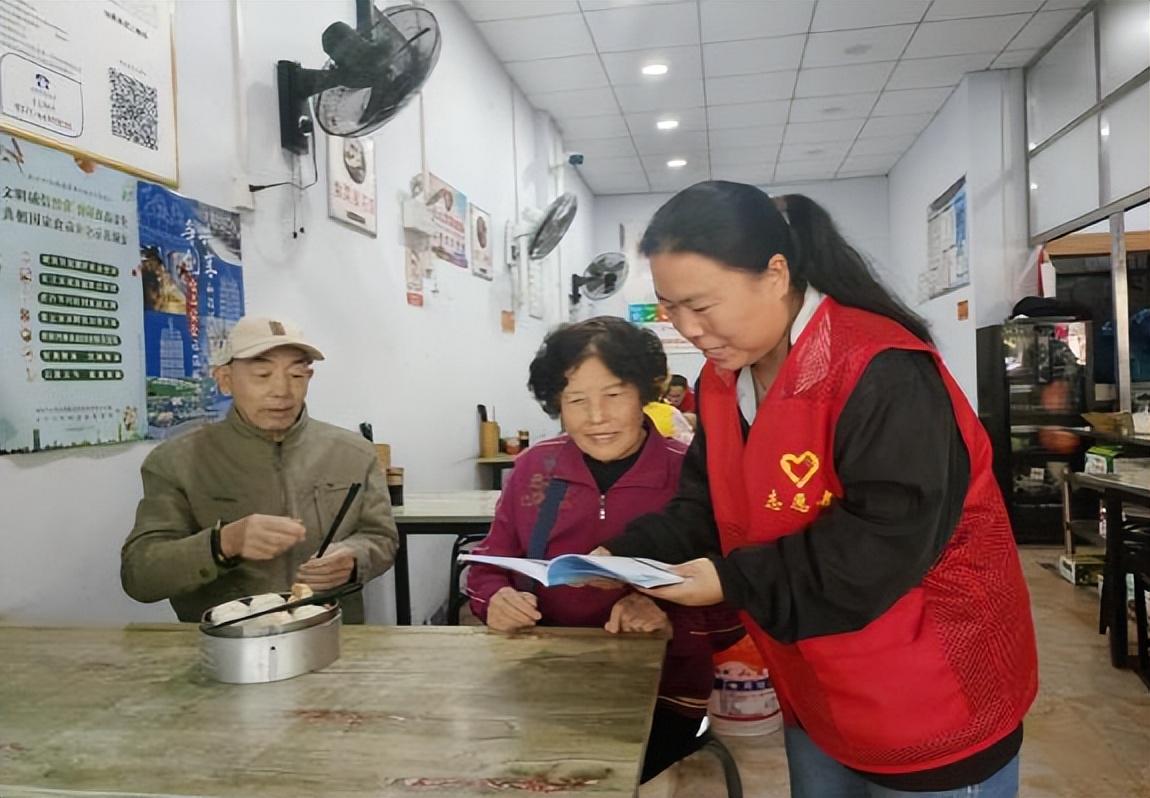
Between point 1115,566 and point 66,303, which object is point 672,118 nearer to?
point 1115,566

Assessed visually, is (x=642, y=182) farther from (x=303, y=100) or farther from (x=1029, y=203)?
(x=303, y=100)

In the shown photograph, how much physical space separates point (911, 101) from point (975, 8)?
64.8 inches

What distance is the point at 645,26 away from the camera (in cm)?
479

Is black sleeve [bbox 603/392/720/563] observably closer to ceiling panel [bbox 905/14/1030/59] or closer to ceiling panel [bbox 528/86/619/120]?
ceiling panel [bbox 905/14/1030/59]

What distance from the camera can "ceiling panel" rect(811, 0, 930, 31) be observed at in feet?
15.0

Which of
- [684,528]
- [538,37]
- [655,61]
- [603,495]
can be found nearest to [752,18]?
[655,61]

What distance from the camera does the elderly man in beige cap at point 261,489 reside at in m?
1.62

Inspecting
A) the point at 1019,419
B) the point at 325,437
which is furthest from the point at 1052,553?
the point at 325,437

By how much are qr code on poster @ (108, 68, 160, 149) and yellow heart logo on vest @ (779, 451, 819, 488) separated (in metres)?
1.66

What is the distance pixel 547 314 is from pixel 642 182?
2.63m

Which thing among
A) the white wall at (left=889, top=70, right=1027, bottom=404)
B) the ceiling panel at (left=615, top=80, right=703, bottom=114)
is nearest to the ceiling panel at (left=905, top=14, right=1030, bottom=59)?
the white wall at (left=889, top=70, right=1027, bottom=404)

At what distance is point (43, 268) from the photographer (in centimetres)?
160

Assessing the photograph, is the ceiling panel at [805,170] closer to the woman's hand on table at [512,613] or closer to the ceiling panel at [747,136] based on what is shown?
the ceiling panel at [747,136]

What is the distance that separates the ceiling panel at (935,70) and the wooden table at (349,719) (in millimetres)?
5548
